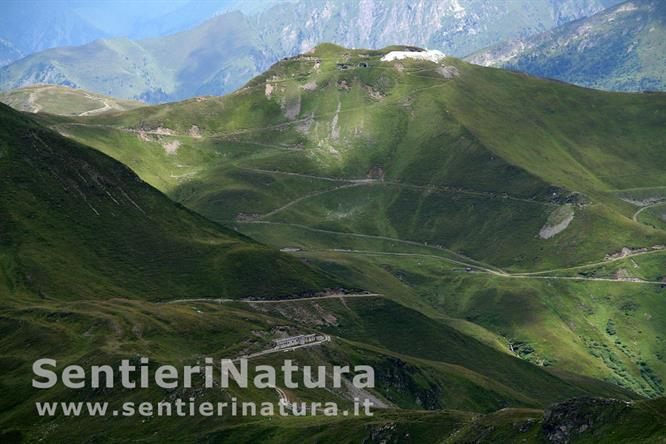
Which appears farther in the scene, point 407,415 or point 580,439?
point 407,415

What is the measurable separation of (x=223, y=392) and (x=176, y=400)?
963 centimetres

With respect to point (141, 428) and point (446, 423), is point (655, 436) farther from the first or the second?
point (141, 428)

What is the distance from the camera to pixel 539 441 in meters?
151

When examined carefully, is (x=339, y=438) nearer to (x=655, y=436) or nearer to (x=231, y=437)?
(x=231, y=437)

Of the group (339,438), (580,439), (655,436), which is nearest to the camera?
(655,436)

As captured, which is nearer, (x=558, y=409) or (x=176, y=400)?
(x=558, y=409)

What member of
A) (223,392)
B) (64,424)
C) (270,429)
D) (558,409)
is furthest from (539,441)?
(64,424)

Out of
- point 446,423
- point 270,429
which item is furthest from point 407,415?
point 270,429

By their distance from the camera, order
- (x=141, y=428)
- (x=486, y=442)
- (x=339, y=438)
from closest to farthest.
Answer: (x=486, y=442) < (x=339, y=438) < (x=141, y=428)

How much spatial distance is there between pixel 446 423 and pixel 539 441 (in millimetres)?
28423

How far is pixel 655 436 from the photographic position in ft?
425

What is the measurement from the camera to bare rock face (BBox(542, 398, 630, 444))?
146 m

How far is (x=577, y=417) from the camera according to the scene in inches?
5871

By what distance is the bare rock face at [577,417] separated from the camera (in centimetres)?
14625
